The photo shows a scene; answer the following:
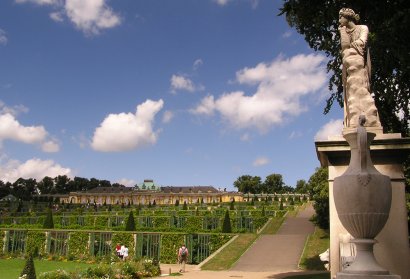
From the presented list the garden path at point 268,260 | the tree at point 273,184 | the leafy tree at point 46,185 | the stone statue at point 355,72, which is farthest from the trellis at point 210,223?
the leafy tree at point 46,185

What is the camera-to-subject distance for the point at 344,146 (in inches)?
313

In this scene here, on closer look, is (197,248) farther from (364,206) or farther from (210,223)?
(364,206)

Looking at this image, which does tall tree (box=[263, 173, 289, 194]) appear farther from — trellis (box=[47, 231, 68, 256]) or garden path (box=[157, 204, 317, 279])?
trellis (box=[47, 231, 68, 256])

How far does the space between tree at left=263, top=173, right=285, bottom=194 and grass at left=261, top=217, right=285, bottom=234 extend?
8052 centimetres

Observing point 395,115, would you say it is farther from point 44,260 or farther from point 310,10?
point 44,260

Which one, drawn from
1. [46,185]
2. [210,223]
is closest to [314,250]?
[210,223]

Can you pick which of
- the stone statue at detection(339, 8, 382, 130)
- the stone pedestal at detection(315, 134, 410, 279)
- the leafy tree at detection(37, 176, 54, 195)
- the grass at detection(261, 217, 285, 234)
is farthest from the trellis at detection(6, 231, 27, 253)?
the leafy tree at detection(37, 176, 54, 195)

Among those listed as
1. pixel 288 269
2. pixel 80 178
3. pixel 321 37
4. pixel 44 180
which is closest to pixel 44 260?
pixel 288 269

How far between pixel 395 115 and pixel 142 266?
1259cm

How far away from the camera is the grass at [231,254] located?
22141mm

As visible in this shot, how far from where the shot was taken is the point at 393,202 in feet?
25.5

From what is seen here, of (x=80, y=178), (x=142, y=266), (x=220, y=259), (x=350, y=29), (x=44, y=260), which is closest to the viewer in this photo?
(x=350, y=29)

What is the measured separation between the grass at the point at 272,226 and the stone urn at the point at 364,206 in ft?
101

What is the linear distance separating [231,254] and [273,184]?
10181 cm
